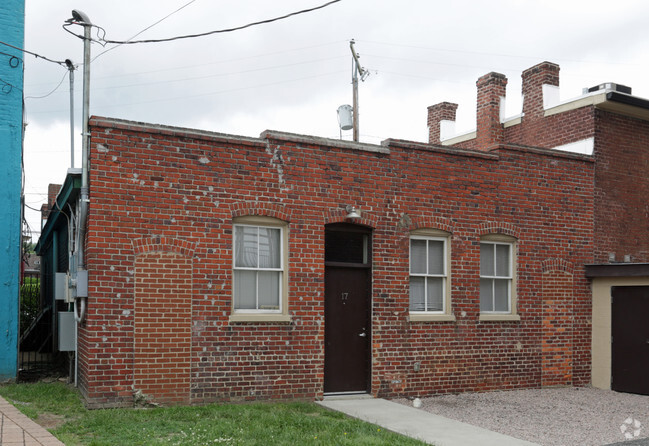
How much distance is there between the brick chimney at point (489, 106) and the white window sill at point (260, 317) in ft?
26.6

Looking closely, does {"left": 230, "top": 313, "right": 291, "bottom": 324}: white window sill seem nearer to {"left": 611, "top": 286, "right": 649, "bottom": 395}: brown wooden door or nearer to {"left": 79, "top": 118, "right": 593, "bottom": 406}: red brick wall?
{"left": 79, "top": 118, "right": 593, "bottom": 406}: red brick wall

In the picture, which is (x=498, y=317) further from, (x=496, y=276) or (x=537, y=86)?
(x=537, y=86)

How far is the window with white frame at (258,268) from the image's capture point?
10.6m

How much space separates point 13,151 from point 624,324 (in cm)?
1226

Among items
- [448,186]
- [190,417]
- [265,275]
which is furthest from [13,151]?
[448,186]

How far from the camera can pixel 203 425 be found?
27.1ft

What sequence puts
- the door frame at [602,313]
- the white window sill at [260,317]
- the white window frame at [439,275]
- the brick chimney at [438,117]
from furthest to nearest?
the brick chimney at [438,117] < the door frame at [602,313] < the white window frame at [439,275] < the white window sill at [260,317]

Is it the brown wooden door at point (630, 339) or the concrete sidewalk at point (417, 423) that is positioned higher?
the brown wooden door at point (630, 339)

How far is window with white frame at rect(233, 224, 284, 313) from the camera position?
10.6 metres

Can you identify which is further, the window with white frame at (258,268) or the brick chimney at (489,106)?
the brick chimney at (489,106)

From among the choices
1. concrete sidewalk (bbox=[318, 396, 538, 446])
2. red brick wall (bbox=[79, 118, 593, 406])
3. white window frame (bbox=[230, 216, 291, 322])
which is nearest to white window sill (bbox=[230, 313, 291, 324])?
white window frame (bbox=[230, 216, 291, 322])

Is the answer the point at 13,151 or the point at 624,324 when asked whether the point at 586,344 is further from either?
the point at 13,151

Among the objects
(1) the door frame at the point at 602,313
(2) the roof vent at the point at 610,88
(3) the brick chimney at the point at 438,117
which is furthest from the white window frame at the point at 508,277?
(3) the brick chimney at the point at 438,117

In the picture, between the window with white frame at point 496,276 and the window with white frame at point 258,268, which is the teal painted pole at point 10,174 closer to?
the window with white frame at point 258,268
